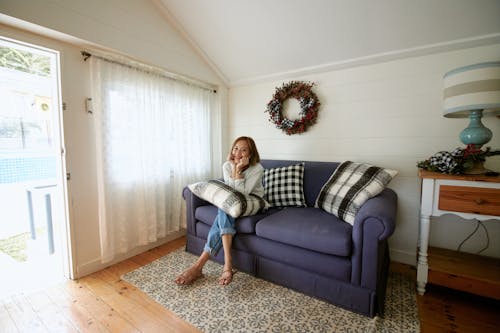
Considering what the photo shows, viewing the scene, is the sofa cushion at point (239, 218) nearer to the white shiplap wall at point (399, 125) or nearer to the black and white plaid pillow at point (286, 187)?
the black and white plaid pillow at point (286, 187)

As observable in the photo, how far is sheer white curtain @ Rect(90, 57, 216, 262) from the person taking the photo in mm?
2014

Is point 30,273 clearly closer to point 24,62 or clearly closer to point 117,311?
point 117,311

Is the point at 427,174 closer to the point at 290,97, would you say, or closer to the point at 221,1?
the point at 290,97

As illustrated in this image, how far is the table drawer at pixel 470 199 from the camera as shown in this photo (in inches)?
55.0

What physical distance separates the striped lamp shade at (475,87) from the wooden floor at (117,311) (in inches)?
53.0

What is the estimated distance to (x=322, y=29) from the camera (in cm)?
204

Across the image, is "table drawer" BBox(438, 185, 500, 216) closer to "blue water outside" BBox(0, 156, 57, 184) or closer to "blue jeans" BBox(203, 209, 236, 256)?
Result: "blue jeans" BBox(203, 209, 236, 256)

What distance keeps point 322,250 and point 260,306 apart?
0.58 m

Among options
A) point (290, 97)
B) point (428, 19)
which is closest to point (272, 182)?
point (290, 97)

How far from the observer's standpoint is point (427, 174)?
1570mm

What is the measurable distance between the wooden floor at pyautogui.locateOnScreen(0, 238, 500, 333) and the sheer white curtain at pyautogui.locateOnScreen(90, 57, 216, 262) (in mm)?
414

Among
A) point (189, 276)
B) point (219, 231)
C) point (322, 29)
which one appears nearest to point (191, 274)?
point (189, 276)

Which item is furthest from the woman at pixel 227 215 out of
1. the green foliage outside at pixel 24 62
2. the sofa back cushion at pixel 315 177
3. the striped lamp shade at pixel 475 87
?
the green foliage outside at pixel 24 62

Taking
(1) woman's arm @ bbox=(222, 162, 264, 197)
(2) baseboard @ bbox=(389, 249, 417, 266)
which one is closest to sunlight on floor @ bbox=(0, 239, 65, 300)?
(1) woman's arm @ bbox=(222, 162, 264, 197)
